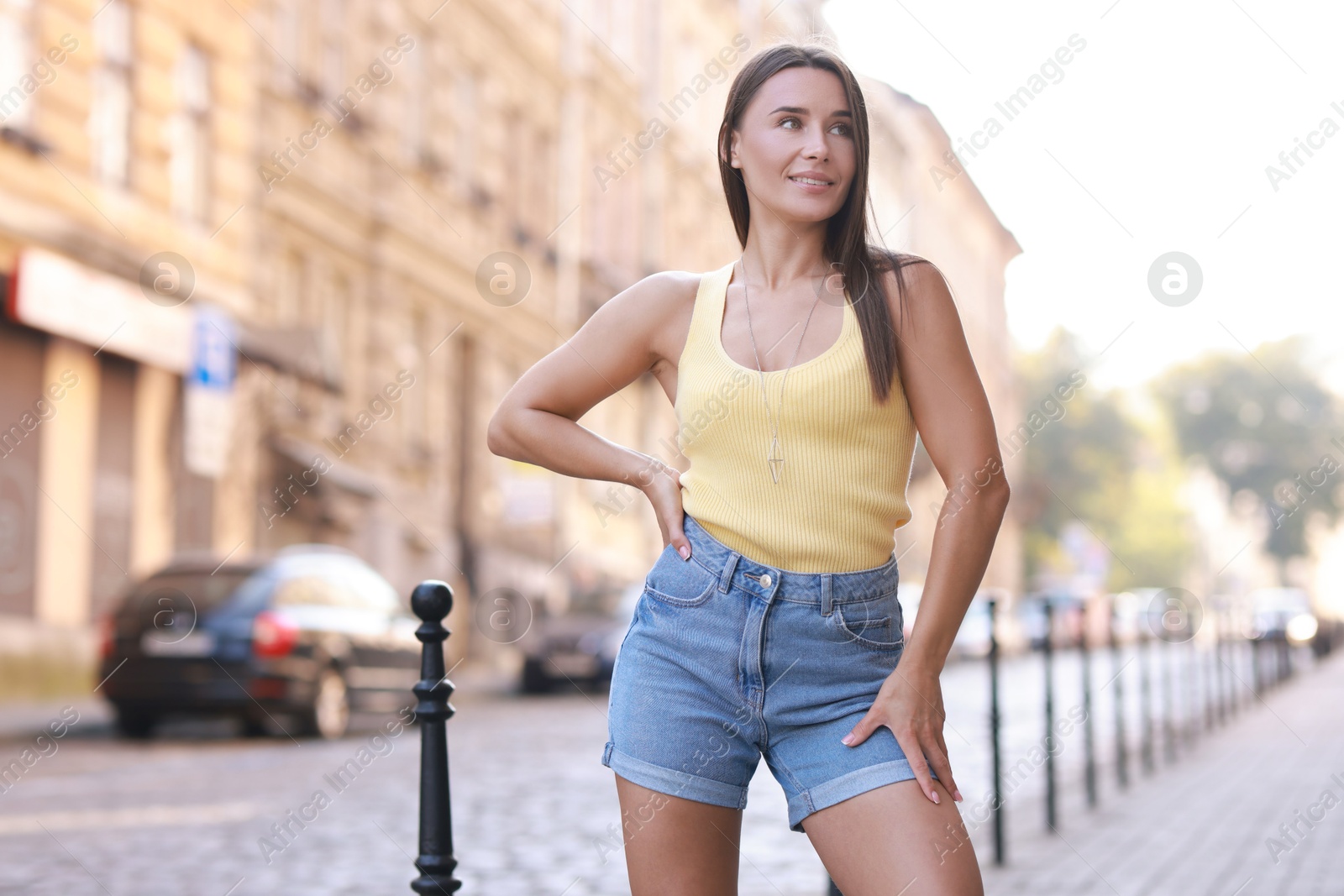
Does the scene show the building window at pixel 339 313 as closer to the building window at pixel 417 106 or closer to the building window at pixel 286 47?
the building window at pixel 417 106

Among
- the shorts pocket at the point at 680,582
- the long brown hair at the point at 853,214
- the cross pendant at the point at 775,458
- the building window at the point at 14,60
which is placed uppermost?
the building window at the point at 14,60

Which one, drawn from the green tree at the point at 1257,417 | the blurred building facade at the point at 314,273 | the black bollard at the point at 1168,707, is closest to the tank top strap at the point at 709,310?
the black bollard at the point at 1168,707

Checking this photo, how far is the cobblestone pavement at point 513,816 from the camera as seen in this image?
6758mm

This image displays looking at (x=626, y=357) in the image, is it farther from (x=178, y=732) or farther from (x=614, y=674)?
(x=178, y=732)

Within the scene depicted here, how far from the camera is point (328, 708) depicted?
46.9 feet

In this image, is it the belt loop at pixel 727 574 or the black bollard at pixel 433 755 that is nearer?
the belt loop at pixel 727 574

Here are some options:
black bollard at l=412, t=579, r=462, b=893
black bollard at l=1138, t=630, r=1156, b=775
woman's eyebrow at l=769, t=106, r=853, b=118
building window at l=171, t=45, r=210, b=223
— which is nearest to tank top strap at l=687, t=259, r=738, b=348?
woman's eyebrow at l=769, t=106, r=853, b=118

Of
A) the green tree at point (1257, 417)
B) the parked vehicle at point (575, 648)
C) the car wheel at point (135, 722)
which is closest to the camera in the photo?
the car wheel at point (135, 722)

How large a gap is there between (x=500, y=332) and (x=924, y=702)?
27461mm

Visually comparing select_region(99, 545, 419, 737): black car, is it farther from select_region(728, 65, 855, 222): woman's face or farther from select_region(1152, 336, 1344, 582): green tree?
select_region(1152, 336, 1344, 582): green tree

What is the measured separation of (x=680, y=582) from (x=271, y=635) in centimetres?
1158

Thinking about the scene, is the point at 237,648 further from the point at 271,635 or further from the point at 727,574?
the point at 727,574

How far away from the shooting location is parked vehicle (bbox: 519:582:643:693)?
854 inches

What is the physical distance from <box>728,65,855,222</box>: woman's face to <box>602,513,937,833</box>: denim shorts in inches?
21.8
